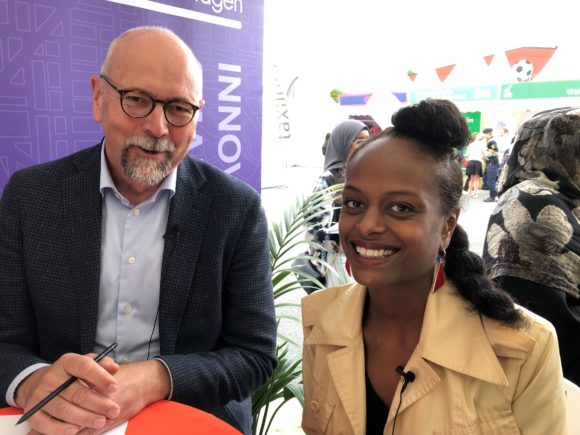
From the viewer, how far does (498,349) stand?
1.22 meters

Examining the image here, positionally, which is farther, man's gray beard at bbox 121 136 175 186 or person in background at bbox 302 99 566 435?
man's gray beard at bbox 121 136 175 186

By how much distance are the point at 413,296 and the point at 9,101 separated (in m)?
1.78

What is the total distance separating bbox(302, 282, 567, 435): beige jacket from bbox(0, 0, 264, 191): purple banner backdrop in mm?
1615

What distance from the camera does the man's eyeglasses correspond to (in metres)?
1.46

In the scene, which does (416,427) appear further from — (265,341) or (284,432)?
(284,432)

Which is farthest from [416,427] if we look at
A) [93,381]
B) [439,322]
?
[93,381]

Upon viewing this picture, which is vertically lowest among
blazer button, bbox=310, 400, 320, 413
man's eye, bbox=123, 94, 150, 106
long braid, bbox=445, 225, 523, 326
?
blazer button, bbox=310, 400, 320, 413

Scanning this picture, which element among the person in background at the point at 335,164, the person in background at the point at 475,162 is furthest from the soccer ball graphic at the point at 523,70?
the person in background at the point at 335,164

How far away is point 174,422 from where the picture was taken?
41.1 inches

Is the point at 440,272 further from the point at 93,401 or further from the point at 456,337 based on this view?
the point at 93,401

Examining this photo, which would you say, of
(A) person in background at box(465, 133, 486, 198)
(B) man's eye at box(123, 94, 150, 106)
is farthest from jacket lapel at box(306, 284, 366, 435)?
(A) person in background at box(465, 133, 486, 198)

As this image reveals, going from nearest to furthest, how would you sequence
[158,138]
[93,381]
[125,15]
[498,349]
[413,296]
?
[93,381] → [498,349] → [413,296] → [158,138] → [125,15]

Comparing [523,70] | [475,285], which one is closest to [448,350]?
[475,285]

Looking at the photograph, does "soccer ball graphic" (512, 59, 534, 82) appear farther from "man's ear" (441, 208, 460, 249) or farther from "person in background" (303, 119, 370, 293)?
"man's ear" (441, 208, 460, 249)
